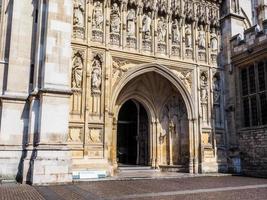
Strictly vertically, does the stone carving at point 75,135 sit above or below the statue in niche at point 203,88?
below

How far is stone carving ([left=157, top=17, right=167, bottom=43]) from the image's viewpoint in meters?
14.1

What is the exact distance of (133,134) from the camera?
1644 centimetres

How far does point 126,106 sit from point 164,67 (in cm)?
391

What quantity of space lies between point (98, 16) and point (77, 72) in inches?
102

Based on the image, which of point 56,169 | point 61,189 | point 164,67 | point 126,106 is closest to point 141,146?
point 126,106

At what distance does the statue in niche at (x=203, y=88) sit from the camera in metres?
14.6

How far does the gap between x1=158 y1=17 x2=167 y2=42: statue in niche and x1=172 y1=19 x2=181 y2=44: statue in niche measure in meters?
0.48

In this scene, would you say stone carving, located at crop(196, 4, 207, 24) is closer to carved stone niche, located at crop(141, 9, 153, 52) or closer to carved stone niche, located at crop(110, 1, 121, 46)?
carved stone niche, located at crop(141, 9, 153, 52)

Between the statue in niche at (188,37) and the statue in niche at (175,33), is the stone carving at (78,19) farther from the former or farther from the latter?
the statue in niche at (188,37)

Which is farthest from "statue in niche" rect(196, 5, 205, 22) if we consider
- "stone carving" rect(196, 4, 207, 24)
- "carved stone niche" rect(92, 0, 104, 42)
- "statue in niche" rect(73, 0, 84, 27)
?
"statue in niche" rect(73, 0, 84, 27)

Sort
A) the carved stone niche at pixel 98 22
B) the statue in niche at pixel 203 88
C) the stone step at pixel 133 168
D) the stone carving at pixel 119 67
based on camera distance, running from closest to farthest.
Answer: the carved stone niche at pixel 98 22, the stone carving at pixel 119 67, the stone step at pixel 133 168, the statue in niche at pixel 203 88

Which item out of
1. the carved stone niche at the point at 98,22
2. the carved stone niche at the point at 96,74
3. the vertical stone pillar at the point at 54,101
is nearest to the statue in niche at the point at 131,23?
the carved stone niche at the point at 98,22

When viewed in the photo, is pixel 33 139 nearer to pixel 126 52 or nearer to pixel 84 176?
pixel 84 176

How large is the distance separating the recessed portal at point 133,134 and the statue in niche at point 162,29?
3.37 metres
